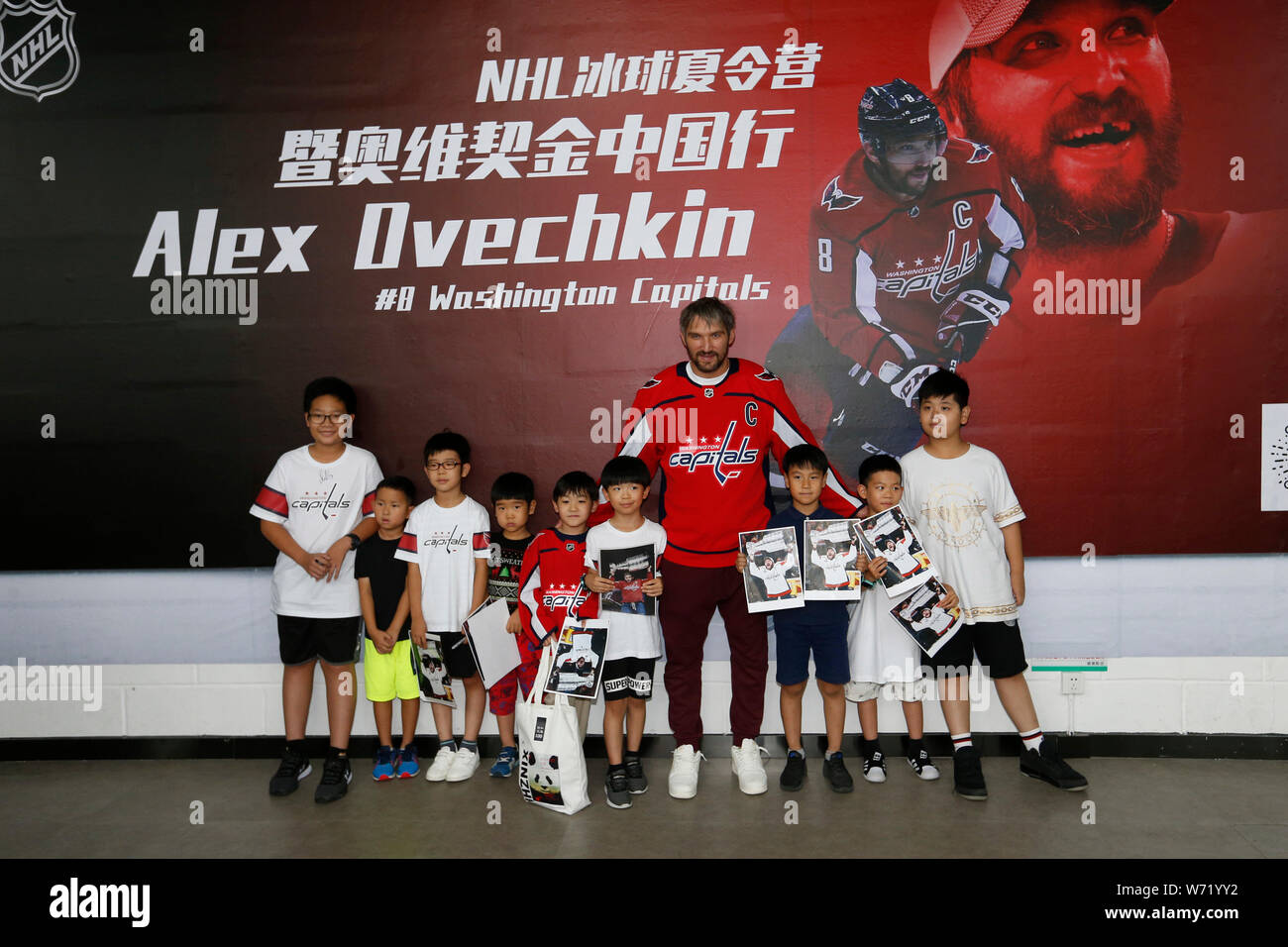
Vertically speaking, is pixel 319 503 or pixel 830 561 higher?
pixel 319 503

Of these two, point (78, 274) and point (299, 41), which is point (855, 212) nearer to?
point (299, 41)

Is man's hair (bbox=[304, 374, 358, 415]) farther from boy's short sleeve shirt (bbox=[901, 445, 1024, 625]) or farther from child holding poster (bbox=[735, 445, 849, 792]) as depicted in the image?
boy's short sleeve shirt (bbox=[901, 445, 1024, 625])

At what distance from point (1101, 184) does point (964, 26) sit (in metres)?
0.93

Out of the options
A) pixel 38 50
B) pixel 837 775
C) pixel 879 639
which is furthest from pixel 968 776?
pixel 38 50

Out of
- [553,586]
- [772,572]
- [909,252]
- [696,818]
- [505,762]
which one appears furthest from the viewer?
[909,252]

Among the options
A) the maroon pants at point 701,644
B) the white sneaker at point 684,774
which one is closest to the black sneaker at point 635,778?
the white sneaker at point 684,774

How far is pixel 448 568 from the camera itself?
3.51 m

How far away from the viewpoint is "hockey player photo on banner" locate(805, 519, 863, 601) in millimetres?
3326

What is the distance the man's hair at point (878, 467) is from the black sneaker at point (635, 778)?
1.53 m

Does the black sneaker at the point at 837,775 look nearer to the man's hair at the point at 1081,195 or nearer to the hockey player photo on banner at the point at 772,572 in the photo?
the hockey player photo on banner at the point at 772,572

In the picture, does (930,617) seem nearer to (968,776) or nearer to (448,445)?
(968,776)

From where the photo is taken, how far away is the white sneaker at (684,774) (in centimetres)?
333

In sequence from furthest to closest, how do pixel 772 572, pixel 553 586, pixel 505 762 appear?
pixel 505 762
pixel 553 586
pixel 772 572

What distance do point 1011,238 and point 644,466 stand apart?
1.97 metres
